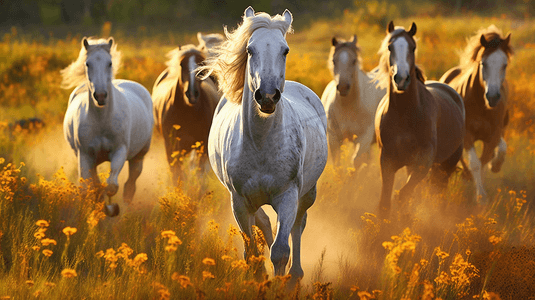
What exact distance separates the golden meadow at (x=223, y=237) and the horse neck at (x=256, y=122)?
805mm

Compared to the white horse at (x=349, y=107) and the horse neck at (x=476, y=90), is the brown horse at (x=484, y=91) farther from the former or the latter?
the white horse at (x=349, y=107)

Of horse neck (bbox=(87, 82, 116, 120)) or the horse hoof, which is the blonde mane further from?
the horse hoof

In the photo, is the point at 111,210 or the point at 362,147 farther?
the point at 362,147

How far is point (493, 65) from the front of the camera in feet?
23.0

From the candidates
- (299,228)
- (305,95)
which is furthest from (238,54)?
(299,228)

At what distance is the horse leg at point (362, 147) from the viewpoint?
8.33m

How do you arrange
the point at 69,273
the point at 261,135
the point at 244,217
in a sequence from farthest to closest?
Answer: the point at 244,217 < the point at 261,135 < the point at 69,273

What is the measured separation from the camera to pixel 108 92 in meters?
6.05

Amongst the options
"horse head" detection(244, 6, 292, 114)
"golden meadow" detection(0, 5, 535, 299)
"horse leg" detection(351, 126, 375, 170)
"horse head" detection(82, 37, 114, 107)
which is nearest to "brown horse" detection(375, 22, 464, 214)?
"golden meadow" detection(0, 5, 535, 299)

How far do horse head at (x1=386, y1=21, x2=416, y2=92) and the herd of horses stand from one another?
0.7 inches

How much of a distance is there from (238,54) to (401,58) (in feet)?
8.19

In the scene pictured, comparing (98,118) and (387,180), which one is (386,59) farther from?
(98,118)

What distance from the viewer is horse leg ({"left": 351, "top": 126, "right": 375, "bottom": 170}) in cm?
833

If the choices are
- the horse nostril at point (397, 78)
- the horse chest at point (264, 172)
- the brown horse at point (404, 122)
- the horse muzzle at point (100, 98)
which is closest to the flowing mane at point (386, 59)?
the brown horse at point (404, 122)
